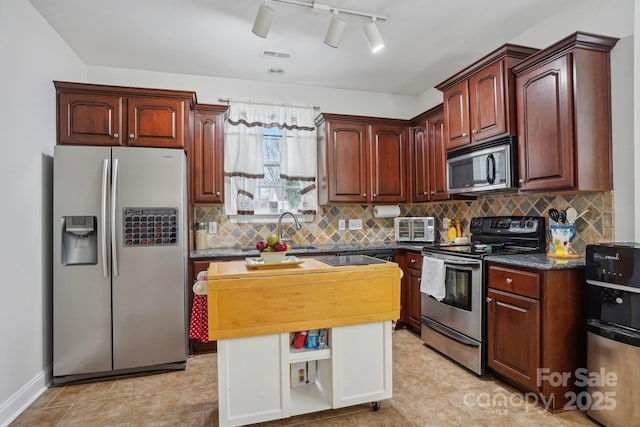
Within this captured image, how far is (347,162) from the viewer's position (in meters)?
3.88

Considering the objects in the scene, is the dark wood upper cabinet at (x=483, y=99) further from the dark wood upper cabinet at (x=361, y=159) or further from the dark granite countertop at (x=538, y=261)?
the dark granite countertop at (x=538, y=261)

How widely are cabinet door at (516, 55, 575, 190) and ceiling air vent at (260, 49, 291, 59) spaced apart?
203 centimetres

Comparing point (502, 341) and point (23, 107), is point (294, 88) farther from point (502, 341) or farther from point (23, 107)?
point (502, 341)

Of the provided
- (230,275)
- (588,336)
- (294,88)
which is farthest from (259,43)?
(588,336)

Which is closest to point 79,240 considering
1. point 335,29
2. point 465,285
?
point 335,29

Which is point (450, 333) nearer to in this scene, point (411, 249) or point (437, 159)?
point (411, 249)

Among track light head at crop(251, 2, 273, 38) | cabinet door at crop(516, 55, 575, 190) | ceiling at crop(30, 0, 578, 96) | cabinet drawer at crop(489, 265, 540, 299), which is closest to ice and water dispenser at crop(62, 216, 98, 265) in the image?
ceiling at crop(30, 0, 578, 96)

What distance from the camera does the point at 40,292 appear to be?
253 cm

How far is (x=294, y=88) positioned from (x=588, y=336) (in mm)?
3557

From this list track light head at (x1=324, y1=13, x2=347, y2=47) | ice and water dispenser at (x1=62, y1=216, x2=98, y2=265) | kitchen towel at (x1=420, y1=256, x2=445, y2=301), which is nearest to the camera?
track light head at (x1=324, y1=13, x2=347, y2=47)

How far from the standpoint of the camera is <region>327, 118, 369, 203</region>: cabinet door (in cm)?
383

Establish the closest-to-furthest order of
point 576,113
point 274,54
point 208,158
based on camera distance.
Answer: point 576,113, point 274,54, point 208,158

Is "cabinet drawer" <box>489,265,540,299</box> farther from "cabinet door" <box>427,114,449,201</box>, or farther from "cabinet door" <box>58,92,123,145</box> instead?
"cabinet door" <box>58,92,123,145</box>

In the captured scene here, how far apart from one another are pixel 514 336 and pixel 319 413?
1403 millimetres
